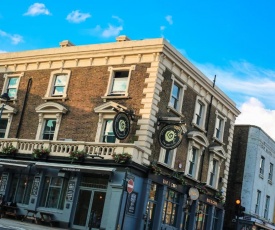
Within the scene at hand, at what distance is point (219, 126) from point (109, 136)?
10.6 metres

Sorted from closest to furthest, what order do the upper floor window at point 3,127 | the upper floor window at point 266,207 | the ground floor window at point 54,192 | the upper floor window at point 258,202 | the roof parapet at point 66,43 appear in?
the ground floor window at point 54,192 → the upper floor window at point 3,127 → the roof parapet at point 66,43 → the upper floor window at point 258,202 → the upper floor window at point 266,207

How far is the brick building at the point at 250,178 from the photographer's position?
3853cm

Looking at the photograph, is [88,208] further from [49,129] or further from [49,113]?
[49,113]

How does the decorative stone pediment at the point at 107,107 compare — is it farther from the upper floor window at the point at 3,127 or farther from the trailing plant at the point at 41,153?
the upper floor window at the point at 3,127

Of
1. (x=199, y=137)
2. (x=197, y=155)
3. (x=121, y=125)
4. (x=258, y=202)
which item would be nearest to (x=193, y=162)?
(x=197, y=155)

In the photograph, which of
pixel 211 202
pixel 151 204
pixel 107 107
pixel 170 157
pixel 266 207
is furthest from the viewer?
pixel 266 207

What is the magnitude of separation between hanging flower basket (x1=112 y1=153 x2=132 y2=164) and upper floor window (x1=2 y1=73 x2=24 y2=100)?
1064 centimetres

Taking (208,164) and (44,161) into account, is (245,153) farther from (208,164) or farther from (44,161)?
(44,161)

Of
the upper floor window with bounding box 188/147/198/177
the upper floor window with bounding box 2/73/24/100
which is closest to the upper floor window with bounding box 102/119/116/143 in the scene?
the upper floor window with bounding box 188/147/198/177

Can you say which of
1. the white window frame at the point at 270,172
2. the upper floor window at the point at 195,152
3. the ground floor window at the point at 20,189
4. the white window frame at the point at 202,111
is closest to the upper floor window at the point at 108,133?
the ground floor window at the point at 20,189

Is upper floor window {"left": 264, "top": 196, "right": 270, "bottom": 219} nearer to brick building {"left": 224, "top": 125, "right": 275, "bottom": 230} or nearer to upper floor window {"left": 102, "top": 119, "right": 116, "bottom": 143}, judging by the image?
brick building {"left": 224, "top": 125, "right": 275, "bottom": 230}

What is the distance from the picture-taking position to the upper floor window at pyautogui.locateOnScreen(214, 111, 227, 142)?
3381 centimetres

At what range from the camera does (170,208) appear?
2864 centimetres

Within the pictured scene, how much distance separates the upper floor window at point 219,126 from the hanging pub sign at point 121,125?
9901 millimetres
